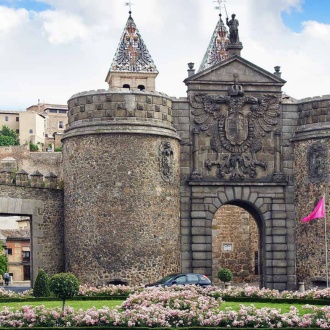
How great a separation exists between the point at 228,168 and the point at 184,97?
343 cm

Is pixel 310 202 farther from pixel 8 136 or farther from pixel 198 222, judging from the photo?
pixel 8 136

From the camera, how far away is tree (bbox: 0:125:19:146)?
122312 millimetres

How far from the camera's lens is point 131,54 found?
62969mm

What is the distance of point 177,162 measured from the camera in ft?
117

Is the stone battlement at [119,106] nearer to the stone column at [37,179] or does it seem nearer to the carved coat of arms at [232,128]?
the carved coat of arms at [232,128]

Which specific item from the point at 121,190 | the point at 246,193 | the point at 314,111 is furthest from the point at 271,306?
the point at 314,111

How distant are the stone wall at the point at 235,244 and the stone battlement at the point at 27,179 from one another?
940 cm

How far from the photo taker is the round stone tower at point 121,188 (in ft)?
111

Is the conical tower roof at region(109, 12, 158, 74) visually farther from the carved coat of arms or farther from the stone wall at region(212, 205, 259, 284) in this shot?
the carved coat of arms

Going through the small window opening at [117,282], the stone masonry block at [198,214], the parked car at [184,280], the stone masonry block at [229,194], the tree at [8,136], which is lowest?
the small window opening at [117,282]

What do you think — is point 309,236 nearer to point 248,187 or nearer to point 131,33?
point 248,187

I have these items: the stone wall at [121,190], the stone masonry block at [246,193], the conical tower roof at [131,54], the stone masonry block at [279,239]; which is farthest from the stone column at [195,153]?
the conical tower roof at [131,54]

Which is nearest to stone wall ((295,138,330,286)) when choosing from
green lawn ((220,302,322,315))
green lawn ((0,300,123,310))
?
green lawn ((220,302,322,315))

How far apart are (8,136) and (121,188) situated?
93008mm
